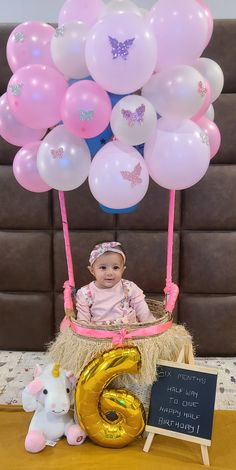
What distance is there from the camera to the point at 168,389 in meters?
1.64

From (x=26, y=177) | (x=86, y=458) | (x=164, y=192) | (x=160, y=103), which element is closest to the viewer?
(x=160, y=103)

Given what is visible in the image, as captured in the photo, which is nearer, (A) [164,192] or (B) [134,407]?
(B) [134,407]

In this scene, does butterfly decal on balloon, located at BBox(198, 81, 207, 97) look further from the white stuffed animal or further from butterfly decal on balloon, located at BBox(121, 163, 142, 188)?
the white stuffed animal

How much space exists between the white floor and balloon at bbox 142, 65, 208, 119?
1.15m

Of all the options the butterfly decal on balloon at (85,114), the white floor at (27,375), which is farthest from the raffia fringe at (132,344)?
the butterfly decal on balloon at (85,114)

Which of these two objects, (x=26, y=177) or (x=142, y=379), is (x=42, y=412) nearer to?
(x=142, y=379)

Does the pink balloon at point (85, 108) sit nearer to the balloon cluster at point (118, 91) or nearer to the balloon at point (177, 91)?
the balloon cluster at point (118, 91)

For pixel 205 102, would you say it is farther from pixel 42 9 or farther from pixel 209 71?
pixel 42 9

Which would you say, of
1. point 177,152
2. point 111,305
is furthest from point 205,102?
point 111,305

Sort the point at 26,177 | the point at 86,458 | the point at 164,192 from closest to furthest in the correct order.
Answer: the point at 86,458 < the point at 26,177 < the point at 164,192

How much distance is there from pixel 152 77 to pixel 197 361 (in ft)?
4.48

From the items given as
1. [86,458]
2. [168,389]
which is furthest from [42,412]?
[168,389]

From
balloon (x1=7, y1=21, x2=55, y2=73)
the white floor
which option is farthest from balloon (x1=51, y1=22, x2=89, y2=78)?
the white floor

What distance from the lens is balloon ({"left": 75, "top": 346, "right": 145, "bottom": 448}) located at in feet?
5.17
